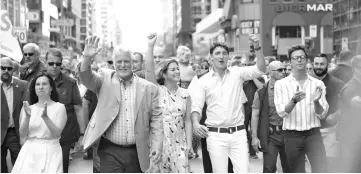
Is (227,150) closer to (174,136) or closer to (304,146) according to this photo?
(174,136)

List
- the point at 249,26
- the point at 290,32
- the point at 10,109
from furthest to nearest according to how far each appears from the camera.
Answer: the point at 249,26 → the point at 290,32 → the point at 10,109

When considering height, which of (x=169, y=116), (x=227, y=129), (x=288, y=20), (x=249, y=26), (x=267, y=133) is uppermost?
(x=288, y=20)

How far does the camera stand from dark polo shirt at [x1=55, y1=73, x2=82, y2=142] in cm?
762

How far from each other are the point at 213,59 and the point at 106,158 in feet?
5.96

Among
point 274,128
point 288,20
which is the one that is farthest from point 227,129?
point 288,20

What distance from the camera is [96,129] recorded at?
532cm

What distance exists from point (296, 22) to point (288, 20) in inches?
32.9

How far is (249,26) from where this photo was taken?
6206 centimetres

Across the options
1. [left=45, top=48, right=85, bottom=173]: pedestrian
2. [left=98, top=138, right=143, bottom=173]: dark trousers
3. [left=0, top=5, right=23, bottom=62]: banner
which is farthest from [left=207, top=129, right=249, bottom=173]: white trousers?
[left=0, top=5, right=23, bottom=62]: banner

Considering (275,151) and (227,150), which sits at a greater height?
(227,150)

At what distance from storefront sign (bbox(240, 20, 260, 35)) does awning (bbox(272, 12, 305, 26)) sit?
6.50 feet

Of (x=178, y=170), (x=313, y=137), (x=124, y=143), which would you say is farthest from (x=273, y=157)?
(x=124, y=143)

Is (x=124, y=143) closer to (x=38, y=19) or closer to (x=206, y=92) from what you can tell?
(x=206, y=92)

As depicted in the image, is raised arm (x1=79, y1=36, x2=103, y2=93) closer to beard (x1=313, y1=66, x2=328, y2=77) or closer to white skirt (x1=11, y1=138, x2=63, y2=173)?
white skirt (x1=11, y1=138, x2=63, y2=173)
